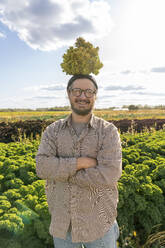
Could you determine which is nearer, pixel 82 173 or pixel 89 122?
pixel 82 173

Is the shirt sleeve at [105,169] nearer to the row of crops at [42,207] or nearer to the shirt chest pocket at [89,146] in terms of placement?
the shirt chest pocket at [89,146]

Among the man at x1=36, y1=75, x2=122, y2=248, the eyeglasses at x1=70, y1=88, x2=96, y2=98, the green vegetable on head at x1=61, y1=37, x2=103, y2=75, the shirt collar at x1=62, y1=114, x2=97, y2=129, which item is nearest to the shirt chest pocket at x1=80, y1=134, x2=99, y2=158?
the man at x1=36, y1=75, x2=122, y2=248

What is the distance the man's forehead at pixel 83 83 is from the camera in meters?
1.84

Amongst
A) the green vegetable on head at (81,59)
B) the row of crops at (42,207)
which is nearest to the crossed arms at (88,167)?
the green vegetable on head at (81,59)

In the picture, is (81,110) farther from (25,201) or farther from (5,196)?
(5,196)

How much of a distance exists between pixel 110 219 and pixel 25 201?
3.79ft

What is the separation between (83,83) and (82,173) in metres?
0.71

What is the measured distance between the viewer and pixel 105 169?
1.76 meters

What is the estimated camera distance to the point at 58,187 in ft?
6.07

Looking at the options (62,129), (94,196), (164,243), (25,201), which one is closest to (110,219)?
(94,196)

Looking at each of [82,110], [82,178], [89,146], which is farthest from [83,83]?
[82,178]

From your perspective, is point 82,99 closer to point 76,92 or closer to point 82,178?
point 76,92

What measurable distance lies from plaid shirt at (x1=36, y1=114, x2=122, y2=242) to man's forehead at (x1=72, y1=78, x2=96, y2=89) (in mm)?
278

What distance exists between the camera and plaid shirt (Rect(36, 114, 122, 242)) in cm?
175
